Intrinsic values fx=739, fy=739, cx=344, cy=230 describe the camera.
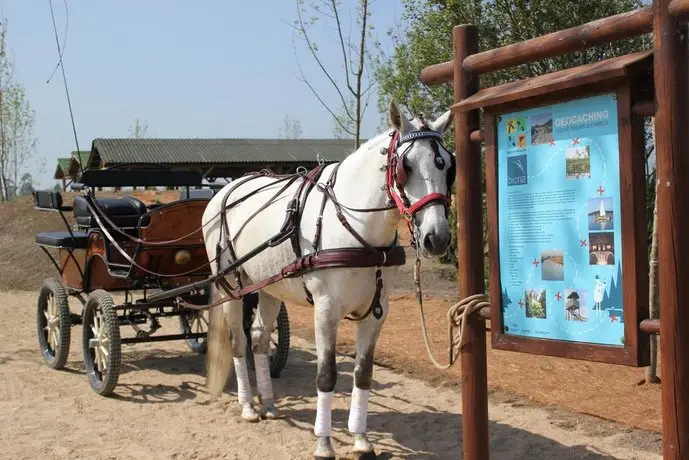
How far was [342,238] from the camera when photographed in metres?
4.57

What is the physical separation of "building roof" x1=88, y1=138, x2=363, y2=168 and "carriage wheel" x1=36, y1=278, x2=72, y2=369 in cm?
1902

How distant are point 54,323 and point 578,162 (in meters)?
6.06

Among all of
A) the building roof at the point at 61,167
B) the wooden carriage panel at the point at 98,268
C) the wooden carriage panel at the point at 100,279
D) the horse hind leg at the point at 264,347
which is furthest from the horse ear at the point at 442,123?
the building roof at the point at 61,167

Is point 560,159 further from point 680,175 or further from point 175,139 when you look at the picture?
point 175,139

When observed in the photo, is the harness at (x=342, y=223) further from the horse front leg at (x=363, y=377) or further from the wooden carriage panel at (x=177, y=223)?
the wooden carriage panel at (x=177, y=223)

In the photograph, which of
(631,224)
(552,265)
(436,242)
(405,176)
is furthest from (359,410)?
Result: (631,224)

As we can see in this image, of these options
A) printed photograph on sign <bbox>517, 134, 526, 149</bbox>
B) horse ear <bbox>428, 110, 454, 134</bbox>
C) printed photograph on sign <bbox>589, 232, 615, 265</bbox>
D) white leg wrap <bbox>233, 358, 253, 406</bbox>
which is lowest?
white leg wrap <bbox>233, 358, 253, 406</bbox>

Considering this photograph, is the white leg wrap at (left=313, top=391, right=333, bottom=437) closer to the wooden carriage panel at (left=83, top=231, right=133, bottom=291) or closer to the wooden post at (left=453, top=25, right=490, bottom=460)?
the wooden post at (left=453, top=25, right=490, bottom=460)

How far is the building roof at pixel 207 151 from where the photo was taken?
2748 cm

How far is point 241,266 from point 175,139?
25792 millimetres

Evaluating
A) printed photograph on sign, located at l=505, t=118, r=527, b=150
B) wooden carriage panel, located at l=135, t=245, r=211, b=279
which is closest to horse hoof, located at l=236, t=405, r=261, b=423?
wooden carriage panel, located at l=135, t=245, r=211, b=279

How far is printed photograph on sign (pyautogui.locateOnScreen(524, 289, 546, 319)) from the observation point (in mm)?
3355

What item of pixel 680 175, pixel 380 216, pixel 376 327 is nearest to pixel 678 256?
pixel 680 175

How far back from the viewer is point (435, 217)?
388cm
